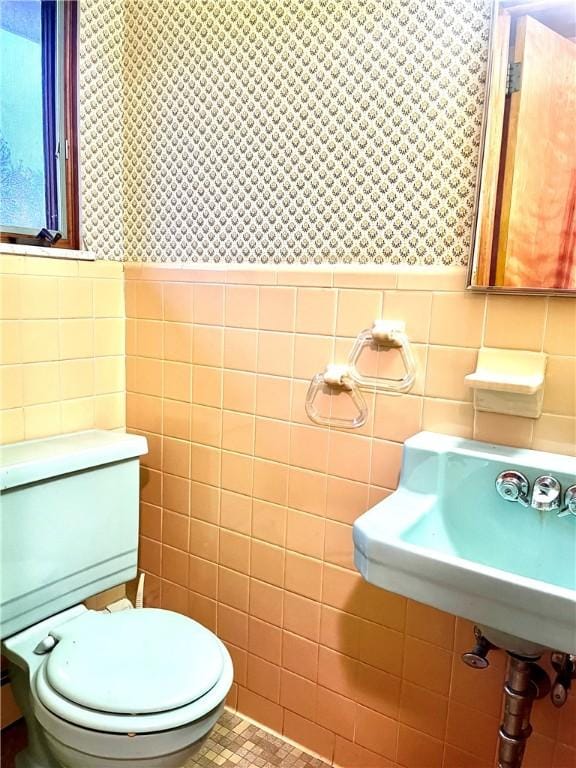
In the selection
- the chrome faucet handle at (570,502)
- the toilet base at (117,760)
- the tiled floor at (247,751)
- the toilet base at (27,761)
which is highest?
the chrome faucet handle at (570,502)

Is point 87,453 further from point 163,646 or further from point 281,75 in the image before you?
point 281,75

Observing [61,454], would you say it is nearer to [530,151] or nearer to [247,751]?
[247,751]

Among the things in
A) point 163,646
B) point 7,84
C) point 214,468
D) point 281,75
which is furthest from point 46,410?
point 281,75

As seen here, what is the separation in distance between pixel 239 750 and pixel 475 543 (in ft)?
2.91

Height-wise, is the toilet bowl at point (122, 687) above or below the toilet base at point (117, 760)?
above

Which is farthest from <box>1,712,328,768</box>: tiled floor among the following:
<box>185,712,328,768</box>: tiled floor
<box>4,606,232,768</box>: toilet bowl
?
<box>4,606,232,768</box>: toilet bowl

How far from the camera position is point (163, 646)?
119cm

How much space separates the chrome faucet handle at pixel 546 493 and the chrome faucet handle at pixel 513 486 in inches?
0.8

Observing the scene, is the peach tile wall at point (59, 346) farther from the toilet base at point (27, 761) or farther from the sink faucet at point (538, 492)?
the sink faucet at point (538, 492)

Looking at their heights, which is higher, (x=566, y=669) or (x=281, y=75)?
(x=281, y=75)

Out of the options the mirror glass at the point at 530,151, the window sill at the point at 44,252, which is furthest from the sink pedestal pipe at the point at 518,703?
the window sill at the point at 44,252

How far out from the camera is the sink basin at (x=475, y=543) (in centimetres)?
78

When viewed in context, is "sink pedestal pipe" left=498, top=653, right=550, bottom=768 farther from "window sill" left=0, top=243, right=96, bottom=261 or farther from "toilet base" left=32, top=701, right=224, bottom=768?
"window sill" left=0, top=243, right=96, bottom=261

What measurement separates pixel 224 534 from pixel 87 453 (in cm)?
44
